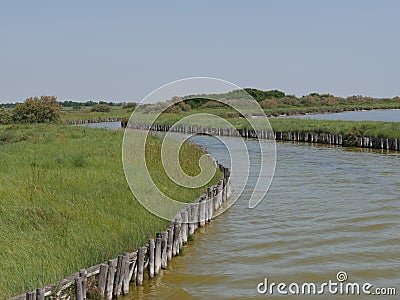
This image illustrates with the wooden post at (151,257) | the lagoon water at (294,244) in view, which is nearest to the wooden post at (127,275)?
the lagoon water at (294,244)

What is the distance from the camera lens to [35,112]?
65438 mm

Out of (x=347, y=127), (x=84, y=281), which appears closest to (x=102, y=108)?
(x=347, y=127)

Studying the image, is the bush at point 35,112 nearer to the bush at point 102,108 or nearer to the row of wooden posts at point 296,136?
the row of wooden posts at point 296,136

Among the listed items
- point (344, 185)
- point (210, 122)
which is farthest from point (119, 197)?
point (210, 122)

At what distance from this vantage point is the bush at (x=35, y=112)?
64875 millimetres

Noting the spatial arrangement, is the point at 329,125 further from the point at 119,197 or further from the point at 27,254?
the point at 27,254

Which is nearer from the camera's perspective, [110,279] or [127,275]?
[110,279]

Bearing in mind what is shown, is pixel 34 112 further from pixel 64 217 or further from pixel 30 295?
pixel 30 295

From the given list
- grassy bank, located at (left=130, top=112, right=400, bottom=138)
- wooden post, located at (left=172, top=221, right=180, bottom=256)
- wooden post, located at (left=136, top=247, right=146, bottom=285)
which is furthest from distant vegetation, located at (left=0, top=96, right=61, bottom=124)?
wooden post, located at (left=136, top=247, right=146, bottom=285)

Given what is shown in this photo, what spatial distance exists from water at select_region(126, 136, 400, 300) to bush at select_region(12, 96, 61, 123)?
4647cm

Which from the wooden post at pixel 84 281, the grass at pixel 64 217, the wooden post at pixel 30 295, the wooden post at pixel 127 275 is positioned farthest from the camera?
the wooden post at pixel 127 275

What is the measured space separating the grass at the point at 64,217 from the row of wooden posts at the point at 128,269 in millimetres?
508

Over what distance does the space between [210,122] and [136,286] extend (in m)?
60.5

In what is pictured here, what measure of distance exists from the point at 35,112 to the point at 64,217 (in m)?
55.8
